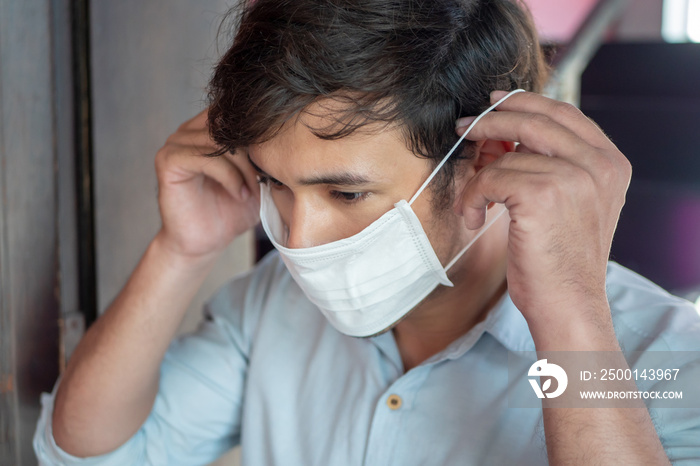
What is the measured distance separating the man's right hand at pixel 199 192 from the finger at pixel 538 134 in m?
0.59

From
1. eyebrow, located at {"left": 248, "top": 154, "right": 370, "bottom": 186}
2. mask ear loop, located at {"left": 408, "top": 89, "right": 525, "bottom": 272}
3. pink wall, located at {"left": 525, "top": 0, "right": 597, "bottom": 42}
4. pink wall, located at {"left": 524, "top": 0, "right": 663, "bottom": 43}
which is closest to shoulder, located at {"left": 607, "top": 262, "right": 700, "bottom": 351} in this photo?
mask ear loop, located at {"left": 408, "top": 89, "right": 525, "bottom": 272}

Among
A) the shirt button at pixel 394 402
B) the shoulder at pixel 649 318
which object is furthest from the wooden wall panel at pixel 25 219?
the shoulder at pixel 649 318

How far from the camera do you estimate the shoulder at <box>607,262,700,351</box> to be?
3.66ft

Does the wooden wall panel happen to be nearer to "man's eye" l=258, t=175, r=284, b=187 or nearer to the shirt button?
"man's eye" l=258, t=175, r=284, b=187

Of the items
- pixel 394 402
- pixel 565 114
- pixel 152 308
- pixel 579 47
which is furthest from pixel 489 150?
pixel 579 47

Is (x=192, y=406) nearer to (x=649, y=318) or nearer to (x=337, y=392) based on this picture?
(x=337, y=392)

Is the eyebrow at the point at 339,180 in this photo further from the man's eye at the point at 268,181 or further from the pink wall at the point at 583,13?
the pink wall at the point at 583,13

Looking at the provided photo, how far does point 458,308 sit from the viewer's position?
1385mm

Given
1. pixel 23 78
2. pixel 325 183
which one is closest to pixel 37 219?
pixel 23 78

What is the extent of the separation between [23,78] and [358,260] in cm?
88

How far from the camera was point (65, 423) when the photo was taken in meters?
1.40

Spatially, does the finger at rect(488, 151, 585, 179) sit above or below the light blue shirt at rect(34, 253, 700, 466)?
above

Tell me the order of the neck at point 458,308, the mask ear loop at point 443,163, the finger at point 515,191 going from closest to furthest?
the finger at point 515,191, the mask ear loop at point 443,163, the neck at point 458,308

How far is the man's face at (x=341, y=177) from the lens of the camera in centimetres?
113
